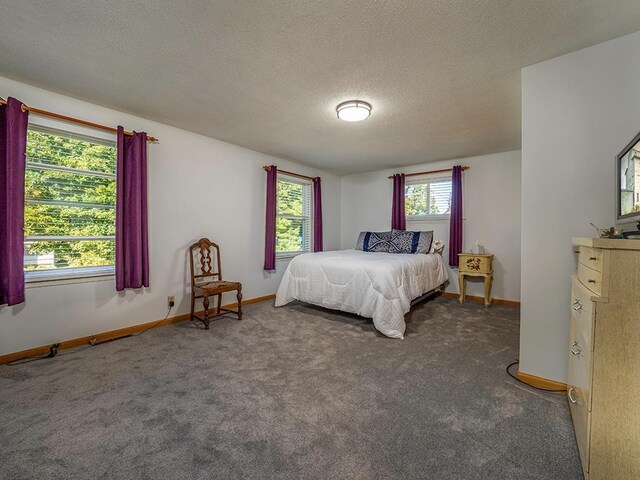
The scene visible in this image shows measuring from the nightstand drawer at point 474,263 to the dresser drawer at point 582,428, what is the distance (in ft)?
9.15

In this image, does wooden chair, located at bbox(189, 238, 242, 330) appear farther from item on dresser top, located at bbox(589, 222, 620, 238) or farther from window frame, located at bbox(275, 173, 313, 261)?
item on dresser top, located at bbox(589, 222, 620, 238)

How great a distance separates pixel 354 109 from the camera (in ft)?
8.55

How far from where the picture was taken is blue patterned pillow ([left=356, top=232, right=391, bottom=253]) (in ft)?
15.4

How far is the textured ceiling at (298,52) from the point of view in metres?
1.53

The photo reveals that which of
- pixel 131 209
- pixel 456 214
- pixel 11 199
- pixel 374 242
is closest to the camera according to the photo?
pixel 11 199

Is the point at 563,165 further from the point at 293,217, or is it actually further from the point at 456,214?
the point at 293,217

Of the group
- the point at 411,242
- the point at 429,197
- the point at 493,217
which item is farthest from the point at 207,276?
the point at 493,217

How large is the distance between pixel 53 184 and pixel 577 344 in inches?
159

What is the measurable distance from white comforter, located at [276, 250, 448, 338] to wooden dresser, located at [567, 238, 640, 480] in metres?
1.73

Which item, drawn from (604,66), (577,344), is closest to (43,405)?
(577,344)

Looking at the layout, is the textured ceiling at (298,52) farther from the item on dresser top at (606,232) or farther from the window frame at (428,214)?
the window frame at (428,214)

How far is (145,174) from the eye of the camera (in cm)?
290

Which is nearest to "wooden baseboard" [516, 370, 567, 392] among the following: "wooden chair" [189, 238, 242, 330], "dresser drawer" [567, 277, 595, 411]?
"dresser drawer" [567, 277, 595, 411]

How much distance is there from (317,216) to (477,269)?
9.05 ft
